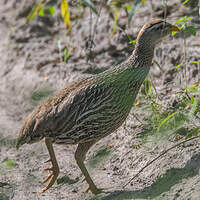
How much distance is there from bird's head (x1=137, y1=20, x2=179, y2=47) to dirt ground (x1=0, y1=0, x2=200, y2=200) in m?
1.13

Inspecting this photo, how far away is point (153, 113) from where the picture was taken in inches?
222

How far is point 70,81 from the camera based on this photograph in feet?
23.8

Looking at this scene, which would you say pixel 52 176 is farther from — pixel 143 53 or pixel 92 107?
pixel 143 53

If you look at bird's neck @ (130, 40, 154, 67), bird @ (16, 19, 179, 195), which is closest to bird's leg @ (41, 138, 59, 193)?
bird @ (16, 19, 179, 195)

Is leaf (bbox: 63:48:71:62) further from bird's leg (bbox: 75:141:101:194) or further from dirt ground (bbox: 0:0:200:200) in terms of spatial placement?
bird's leg (bbox: 75:141:101:194)

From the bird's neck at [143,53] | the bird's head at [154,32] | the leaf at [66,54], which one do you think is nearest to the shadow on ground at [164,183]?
the bird's neck at [143,53]

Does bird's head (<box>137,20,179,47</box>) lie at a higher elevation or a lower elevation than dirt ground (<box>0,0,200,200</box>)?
higher

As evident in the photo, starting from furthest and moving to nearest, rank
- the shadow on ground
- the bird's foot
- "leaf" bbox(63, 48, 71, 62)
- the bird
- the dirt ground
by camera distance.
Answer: "leaf" bbox(63, 48, 71, 62) < the bird's foot < the bird < the dirt ground < the shadow on ground

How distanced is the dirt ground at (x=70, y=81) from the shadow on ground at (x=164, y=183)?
11 millimetres

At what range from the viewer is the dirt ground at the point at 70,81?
4.79 metres

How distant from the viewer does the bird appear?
4.96 meters

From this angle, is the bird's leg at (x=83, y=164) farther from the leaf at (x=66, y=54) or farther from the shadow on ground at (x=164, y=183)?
the leaf at (x=66, y=54)

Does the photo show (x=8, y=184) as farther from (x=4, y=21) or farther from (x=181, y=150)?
(x=4, y=21)

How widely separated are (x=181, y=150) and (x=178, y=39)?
2.59 metres
